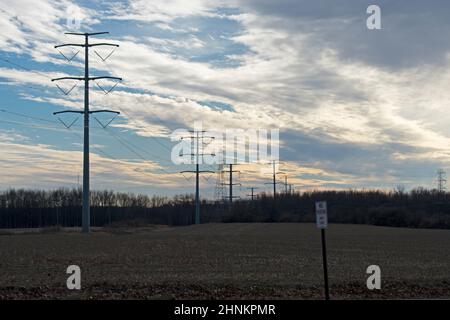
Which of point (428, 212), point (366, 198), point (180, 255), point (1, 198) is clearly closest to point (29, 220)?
point (1, 198)

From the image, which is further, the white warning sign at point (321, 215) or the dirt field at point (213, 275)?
the dirt field at point (213, 275)

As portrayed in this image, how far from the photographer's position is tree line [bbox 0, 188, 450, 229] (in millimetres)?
117125

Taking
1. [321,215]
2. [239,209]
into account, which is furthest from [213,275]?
[239,209]

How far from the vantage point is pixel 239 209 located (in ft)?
458

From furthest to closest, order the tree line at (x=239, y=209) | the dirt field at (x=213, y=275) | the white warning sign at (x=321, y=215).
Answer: the tree line at (x=239, y=209) < the dirt field at (x=213, y=275) < the white warning sign at (x=321, y=215)

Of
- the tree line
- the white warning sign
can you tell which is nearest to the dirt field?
the white warning sign

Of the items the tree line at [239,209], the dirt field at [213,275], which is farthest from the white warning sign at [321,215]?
the tree line at [239,209]

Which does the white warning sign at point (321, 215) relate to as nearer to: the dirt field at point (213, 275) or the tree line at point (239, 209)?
the dirt field at point (213, 275)

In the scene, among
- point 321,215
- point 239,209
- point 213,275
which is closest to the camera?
point 321,215

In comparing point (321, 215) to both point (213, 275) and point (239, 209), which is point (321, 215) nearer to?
point (213, 275)

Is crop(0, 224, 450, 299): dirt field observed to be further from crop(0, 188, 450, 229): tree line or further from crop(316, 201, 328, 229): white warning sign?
crop(0, 188, 450, 229): tree line

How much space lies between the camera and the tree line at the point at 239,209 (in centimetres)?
11712

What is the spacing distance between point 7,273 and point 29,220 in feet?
457
